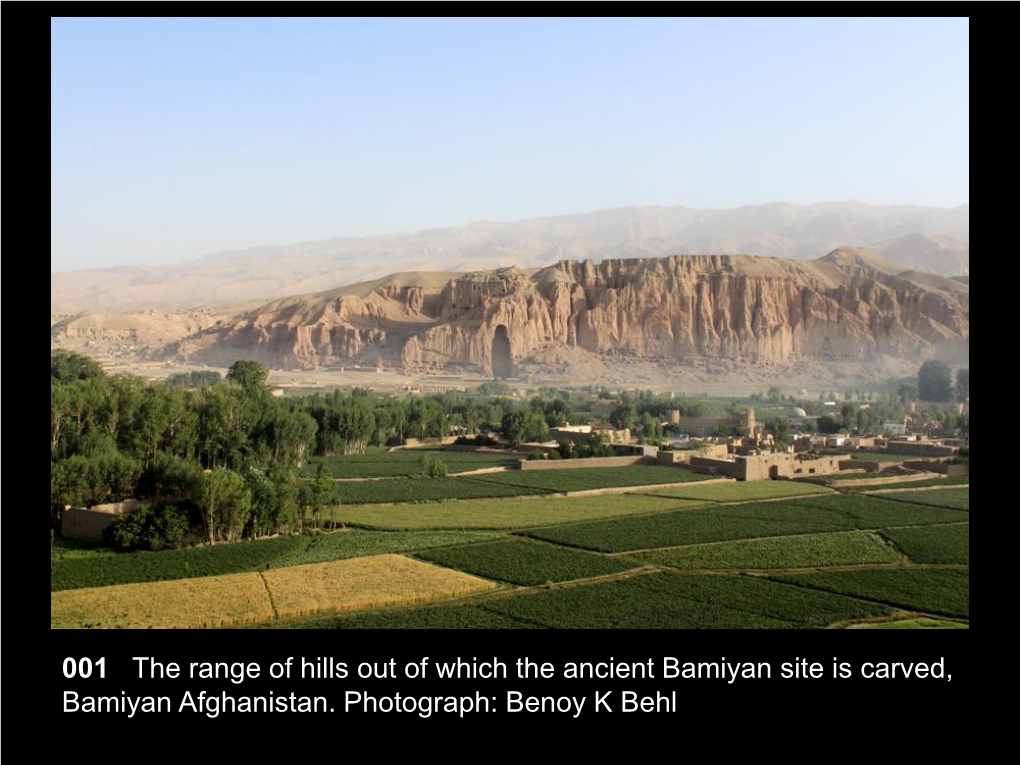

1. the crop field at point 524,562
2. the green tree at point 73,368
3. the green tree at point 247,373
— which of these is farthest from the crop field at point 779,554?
the green tree at point 247,373

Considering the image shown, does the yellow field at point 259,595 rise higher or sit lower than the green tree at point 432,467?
lower

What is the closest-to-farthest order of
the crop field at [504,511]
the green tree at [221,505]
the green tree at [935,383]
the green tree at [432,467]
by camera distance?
1. the green tree at [221,505]
2. the crop field at [504,511]
3. the green tree at [432,467]
4. the green tree at [935,383]

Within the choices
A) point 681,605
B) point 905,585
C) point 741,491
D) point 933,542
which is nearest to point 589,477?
point 741,491

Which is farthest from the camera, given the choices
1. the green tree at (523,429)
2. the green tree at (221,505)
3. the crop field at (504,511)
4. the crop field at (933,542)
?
the green tree at (523,429)

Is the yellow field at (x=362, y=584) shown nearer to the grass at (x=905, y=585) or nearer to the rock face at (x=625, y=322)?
the grass at (x=905, y=585)

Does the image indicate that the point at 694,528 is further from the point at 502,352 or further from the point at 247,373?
the point at 502,352
